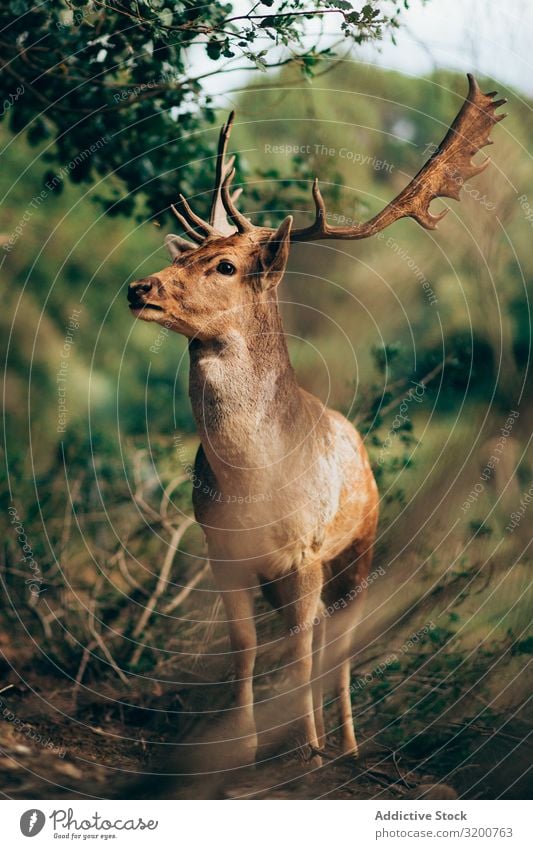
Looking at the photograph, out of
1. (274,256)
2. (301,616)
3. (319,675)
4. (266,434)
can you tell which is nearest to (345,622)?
(319,675)

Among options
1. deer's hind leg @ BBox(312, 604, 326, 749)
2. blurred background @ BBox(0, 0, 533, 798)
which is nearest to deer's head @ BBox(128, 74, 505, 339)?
blurred background @ BBox(0, 0, 533, 798)

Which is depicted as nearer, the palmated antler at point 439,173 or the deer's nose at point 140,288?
the deer's nose at point 140,288

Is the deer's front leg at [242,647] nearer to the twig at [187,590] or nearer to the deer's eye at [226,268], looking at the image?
the twig at [187,590]

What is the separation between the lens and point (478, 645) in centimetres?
595

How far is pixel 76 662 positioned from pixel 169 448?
152 centimetres

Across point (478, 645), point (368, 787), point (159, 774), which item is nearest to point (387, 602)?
point (478, 645)

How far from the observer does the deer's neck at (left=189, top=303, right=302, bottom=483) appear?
505cm

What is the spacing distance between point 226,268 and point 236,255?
8 centimetres

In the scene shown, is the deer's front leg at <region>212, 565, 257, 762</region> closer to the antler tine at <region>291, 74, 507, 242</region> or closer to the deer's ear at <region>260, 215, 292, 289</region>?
the deer's ear at <region>260, 215, 292, 289</region>

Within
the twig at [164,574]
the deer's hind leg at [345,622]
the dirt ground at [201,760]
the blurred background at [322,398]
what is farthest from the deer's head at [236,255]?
the twig at [164,574]

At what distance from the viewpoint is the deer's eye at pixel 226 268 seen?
198 inches

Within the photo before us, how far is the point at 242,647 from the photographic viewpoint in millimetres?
5449

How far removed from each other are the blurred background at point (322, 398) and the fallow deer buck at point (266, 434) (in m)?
0.53
